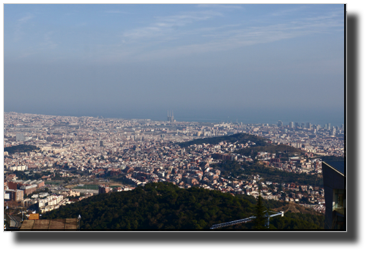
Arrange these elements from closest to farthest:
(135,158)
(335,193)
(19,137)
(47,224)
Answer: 1. (47,224)
2. (335,193)
3. (135,158)
4. (19,137)

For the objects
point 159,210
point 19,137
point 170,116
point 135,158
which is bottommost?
point 159,210

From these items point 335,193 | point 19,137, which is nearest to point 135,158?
point 19,137

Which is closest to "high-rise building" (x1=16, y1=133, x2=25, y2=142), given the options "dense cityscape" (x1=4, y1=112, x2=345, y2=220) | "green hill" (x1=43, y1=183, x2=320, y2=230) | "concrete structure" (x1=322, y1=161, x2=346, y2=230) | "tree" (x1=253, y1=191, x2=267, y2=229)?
"dense cityscape" (x1=4, y1=112, x2=345, y2=220)

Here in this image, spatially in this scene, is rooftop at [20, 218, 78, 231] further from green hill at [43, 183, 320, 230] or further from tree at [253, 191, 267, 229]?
green hill at [43, 183, 320, 230]

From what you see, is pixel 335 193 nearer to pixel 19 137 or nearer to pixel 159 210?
pixel 159 210
